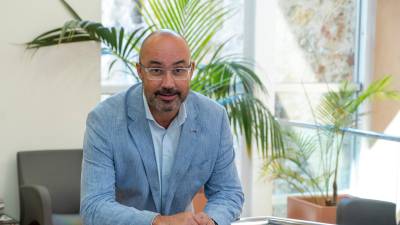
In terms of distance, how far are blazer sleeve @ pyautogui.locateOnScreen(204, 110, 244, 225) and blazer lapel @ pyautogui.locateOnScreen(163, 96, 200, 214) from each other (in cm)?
12

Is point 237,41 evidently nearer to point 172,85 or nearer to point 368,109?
point 368,109

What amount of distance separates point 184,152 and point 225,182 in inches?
8.7

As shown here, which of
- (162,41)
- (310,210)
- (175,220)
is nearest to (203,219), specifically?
(175,220)

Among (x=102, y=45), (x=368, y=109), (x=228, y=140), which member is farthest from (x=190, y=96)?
(x=368, y=109)

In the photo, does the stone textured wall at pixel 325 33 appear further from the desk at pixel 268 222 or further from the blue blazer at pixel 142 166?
the desk at pixel 268 222

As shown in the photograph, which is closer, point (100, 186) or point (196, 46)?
point (100, 186)

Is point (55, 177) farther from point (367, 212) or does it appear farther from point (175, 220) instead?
point (175, 220)

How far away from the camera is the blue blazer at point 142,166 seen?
6.99ft

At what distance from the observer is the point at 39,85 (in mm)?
4898

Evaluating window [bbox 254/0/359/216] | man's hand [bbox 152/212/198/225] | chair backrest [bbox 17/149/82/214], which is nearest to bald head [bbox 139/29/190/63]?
man's hand [bbox 152/212/198/225]

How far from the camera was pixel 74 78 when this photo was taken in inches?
198

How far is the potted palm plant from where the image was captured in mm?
5598

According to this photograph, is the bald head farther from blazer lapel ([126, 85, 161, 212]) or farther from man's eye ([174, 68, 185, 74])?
blazer lapel ([126, 85, 161, 212])

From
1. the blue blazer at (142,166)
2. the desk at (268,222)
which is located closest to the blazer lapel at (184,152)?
the blue blazer at (142,166)
